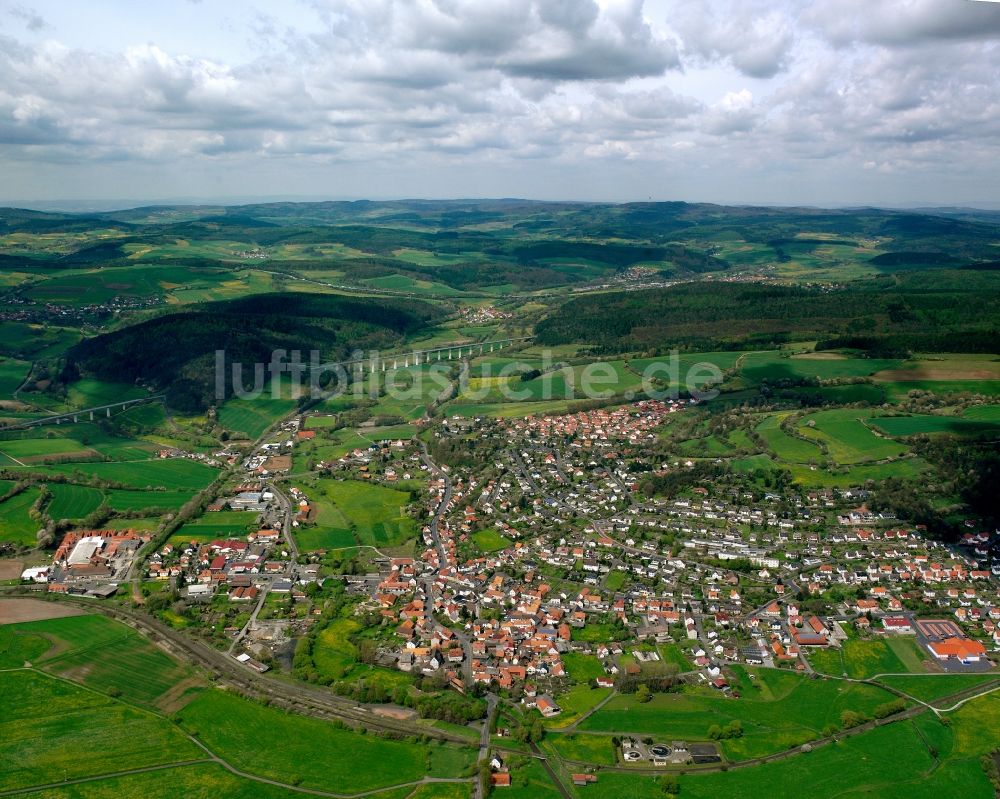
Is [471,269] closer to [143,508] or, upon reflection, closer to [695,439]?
[695,439]

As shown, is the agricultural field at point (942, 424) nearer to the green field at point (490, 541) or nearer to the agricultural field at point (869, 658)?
the agricultural field at point (869, 658)

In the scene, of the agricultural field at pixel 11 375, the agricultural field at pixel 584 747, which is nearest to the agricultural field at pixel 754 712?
the agricultural field at pixel 584 747

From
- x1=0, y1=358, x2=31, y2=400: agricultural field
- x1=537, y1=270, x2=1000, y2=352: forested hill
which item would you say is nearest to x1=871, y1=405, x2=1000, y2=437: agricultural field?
x1=537, y1=270, x2=1000, y2=352: forested hill

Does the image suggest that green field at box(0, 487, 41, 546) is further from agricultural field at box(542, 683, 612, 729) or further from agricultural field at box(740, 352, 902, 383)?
agricultural field at box(740, 352, 902, 383)

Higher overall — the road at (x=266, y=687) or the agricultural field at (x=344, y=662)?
the agricultural field at (x=344, y=662)

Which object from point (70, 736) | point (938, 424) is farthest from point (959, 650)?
point (70, 736)

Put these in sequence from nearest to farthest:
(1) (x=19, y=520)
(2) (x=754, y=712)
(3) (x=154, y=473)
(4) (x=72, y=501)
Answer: (2) (x=754, y=712), (1) (x=19, y=520), (4) (x=72, y=501), (3) (x=154, y=473)

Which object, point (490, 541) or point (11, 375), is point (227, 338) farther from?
point (490, 541)
